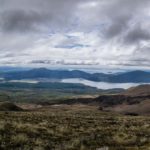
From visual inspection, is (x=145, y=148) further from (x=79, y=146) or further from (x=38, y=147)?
(x=38, y=147)

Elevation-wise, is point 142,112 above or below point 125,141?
below

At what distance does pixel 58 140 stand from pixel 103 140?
3376 millimetres

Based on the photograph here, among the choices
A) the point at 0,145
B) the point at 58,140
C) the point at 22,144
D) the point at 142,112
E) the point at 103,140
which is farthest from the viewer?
the point at 142,112

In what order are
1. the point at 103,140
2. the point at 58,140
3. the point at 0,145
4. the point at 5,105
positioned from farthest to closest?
the point at 5,105 → the point at 103,140 → the point at 58,140 → the point at 0,145

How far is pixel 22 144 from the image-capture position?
19.4m

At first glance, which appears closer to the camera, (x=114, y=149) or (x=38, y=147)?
(x=38, y=147)

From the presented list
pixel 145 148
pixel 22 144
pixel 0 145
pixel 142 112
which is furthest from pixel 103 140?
pixel 142 112

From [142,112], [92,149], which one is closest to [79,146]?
[92,149]

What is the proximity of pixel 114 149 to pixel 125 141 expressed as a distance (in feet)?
14.7

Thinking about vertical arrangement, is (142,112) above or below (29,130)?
below

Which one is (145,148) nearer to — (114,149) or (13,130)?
(114,149)

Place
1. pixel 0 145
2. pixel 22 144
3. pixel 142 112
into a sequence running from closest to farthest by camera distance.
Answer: pixel 0 145, pixel 22 144, pixel 142 112

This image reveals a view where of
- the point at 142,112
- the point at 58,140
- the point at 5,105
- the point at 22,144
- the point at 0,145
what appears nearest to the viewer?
the point at 0,145

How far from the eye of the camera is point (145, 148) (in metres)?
19.8
